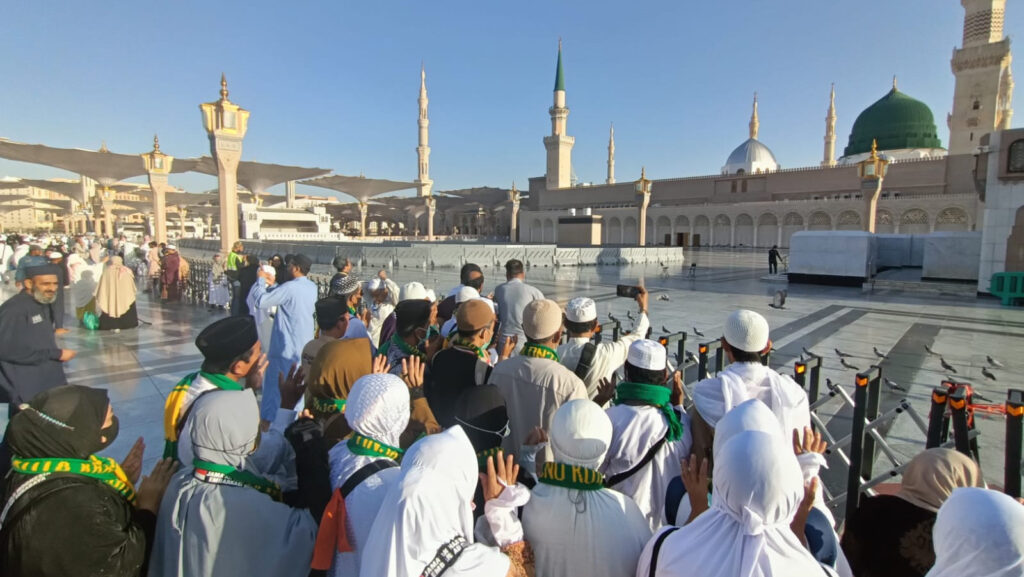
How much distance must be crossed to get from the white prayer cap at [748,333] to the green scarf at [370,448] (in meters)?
1.62

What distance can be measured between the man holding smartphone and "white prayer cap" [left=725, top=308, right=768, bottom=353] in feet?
1.65

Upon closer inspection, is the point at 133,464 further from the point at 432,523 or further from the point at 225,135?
the point at 225,135

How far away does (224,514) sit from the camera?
64.2 inches

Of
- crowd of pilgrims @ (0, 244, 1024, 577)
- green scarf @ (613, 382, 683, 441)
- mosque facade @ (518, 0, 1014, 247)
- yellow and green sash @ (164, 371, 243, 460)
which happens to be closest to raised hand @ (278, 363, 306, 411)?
crowd of pilgrims @ (0, 244, 1024, 577)

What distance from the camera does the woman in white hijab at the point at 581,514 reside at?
5.12 feet

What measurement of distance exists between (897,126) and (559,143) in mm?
30972

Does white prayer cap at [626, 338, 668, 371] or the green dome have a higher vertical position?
the green dome

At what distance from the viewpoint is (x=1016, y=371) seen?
245 inches

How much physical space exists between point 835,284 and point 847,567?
16.9m

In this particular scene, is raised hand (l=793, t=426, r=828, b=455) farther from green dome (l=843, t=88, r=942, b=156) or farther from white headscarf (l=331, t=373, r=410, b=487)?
green dome (l=843, t=88, r=942, b=156)

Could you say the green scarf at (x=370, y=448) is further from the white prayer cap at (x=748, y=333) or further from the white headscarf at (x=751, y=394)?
the white prayer cap at (x=748, y=333)

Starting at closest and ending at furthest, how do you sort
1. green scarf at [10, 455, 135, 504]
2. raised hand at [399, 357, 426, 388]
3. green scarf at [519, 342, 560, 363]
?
green scarf at [10, 455, 135, 504] < green scarf at [519, 342, 560, 363] < raised hand at [399, 357, 426, 388]

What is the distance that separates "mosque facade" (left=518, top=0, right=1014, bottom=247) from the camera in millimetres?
33938

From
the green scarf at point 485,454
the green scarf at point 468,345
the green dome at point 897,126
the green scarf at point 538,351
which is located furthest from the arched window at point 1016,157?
the green dome at point 897,126
